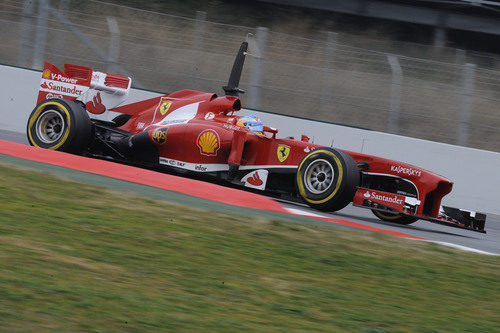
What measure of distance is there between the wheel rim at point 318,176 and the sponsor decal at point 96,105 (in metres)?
3.25

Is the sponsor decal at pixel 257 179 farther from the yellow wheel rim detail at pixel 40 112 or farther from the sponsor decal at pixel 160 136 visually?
the yellow wheel rim detail at pixel 40 112

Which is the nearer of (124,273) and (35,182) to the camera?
(124,273)

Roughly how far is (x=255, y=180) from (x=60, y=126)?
2.65m

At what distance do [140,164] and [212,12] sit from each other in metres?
15.0

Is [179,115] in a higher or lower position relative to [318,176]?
higher

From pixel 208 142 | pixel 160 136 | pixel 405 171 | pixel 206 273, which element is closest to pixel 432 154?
pixel 405 171

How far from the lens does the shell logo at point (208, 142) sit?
8.92 m

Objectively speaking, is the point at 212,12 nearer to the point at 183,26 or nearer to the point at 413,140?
the point at 183,26

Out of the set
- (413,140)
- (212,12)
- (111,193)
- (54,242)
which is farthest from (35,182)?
(212,12)

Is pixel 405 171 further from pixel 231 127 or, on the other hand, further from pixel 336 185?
pixel 231 127

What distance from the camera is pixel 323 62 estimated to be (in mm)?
12164

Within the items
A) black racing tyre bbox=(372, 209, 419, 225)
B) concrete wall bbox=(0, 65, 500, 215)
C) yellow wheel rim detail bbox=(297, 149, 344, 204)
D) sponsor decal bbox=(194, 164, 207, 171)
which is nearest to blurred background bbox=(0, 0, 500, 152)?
concrete wall bbox=(0, 65, 500, 215)

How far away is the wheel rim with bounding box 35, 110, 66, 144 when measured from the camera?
960 centimetres

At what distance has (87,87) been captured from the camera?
10.1 m
